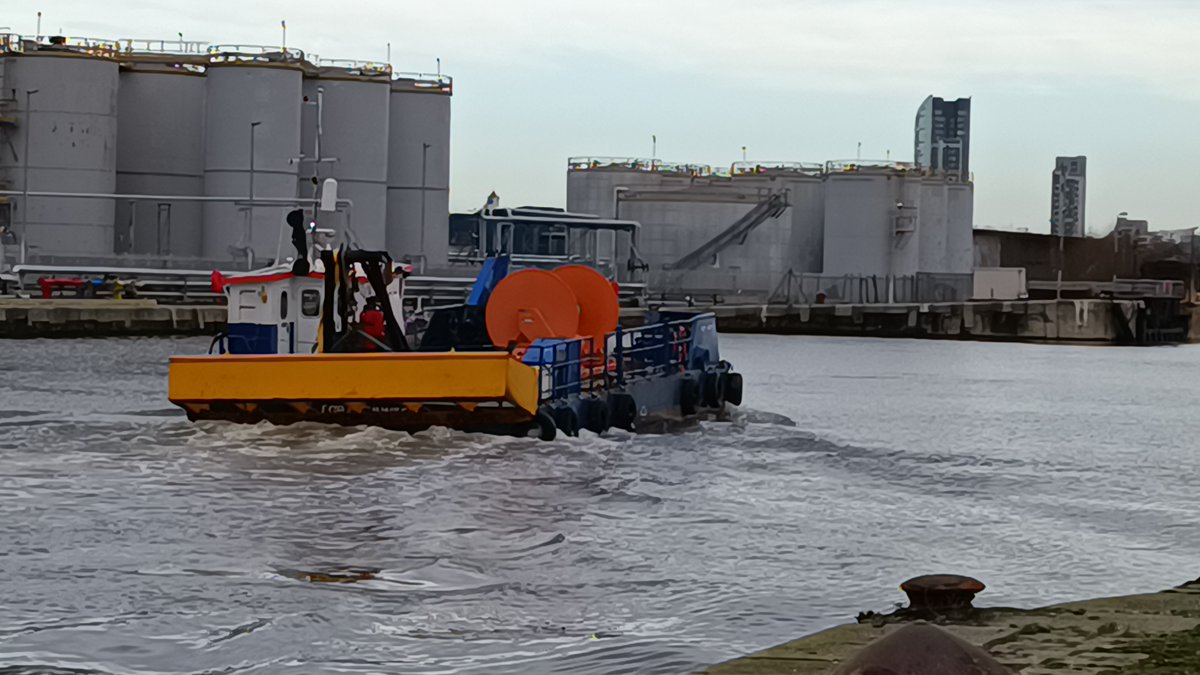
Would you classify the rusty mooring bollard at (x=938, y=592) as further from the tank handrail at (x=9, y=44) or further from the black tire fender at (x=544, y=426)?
the tank handrail at (x=9, y=44)

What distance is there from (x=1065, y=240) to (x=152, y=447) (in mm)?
106501

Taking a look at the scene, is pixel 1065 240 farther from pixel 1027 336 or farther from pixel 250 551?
pixel 250 551

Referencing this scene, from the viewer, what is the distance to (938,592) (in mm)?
10805

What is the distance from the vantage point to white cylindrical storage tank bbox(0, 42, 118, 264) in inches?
2675

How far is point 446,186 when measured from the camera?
75.2 metres

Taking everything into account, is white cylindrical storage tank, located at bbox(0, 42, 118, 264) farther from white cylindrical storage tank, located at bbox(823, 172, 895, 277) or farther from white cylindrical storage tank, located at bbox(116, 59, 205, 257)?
white cylindrical storage tank, located at bbox(823, 172, 895, 277)

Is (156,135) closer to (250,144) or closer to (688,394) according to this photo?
(250,144)

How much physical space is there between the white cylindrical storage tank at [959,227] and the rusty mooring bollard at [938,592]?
8550cm

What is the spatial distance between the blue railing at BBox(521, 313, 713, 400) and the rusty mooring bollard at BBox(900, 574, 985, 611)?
12256 mm

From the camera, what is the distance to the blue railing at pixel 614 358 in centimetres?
2352

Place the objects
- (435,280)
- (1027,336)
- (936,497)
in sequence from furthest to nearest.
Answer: (1027,336) < (435,280) < (936,497)

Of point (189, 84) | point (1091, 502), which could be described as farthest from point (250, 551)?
point (189, 84)

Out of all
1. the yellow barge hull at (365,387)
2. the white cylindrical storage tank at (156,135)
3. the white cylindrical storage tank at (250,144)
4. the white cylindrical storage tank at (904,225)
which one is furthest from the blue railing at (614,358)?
the white cylindrical storage tank at (904,225)

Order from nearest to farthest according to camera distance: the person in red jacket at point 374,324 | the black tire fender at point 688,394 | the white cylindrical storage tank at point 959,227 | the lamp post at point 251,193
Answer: the person in red jacket at point 374,324 → the black tire fender at point 688,394 → the lamp post at point 251,193 → the white cylindrical storage tank at point 959,227
